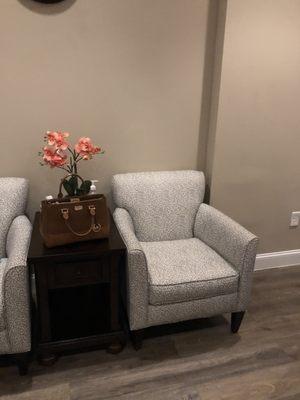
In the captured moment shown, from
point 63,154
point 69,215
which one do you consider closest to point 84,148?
point 63,154

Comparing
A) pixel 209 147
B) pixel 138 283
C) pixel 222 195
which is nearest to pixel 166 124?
pixel 209 147

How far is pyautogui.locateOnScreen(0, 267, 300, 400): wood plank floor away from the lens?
1682mm

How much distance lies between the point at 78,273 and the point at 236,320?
96 centimetres

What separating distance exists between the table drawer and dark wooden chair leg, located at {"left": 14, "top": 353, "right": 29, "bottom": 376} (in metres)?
0.35

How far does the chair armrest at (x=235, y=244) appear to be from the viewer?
6.22 feet

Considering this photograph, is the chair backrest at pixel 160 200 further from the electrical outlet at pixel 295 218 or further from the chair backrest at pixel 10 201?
the electrical outlet at pixel 295 218

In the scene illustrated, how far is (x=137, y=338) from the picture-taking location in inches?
75.5

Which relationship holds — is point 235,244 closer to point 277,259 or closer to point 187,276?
point 187,276

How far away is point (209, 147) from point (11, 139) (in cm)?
129

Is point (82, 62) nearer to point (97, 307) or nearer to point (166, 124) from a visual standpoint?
point (166, 124)

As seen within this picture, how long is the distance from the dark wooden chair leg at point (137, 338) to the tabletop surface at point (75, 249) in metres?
0.48

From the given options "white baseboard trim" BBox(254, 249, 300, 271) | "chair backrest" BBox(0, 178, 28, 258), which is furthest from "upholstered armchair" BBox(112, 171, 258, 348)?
"white baseboard trim" BBox(254, 249, 300, 271)

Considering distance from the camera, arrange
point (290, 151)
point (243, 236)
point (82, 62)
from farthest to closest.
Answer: point (290, 151) → point (82, 62) → point (243, 236)

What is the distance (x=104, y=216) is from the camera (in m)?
1.79
